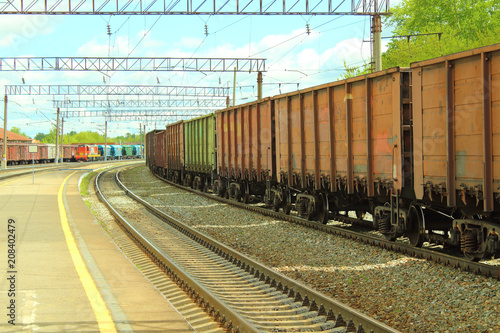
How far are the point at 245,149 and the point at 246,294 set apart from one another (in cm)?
1114

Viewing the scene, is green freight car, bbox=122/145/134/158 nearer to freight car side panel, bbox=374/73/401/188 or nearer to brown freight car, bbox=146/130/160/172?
brown freight car, bbox=146/130/160/172

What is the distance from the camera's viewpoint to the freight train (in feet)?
26.5

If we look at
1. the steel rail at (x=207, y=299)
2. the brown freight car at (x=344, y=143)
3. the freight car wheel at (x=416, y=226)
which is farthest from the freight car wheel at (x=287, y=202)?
the steel rail at (x=207, y=299)

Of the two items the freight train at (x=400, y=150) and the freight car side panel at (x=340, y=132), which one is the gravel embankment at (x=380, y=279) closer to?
the freight train at (x=400, y=150)

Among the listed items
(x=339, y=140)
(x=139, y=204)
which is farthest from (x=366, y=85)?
(x=139, y=204)

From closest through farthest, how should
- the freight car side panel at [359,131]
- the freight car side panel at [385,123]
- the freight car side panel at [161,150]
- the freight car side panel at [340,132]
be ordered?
the freight car side panel at [385,123] → the freight car side panel at [359,131] → the freight car side panel at [340,132] → the freight car side panel at [161,150]

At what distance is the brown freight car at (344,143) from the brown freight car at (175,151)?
1557cm

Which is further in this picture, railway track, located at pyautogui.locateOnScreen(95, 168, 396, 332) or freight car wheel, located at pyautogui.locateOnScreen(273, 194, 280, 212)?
freight car wheel, located at pyautogui.locateOnScreen(273, 194, 280, 212)

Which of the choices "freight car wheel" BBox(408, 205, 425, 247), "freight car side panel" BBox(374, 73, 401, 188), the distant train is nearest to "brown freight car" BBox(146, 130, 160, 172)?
the distant train

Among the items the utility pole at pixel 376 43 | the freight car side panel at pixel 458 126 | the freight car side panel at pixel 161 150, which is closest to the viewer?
the freight car side panel at pixel 458 126

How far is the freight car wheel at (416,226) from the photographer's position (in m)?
9.85

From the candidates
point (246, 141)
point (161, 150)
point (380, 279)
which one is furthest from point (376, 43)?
point (161, 150)

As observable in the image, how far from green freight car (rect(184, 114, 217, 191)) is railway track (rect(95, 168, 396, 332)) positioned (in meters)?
11.5

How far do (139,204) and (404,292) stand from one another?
50.1 ft
